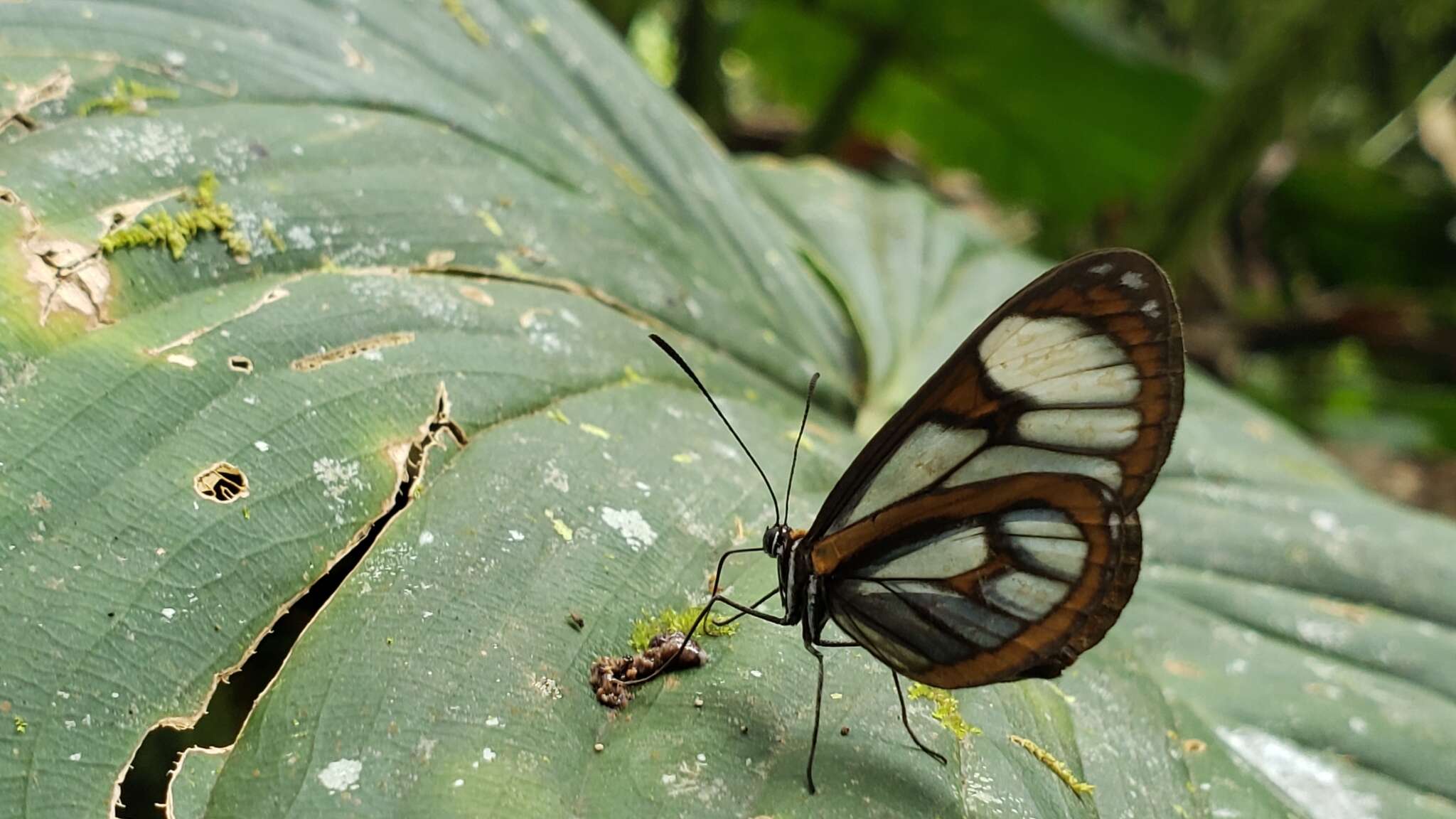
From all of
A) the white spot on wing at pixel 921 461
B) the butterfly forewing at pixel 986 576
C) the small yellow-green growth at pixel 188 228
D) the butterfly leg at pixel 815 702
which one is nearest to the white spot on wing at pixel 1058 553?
the butterfly forewing at pixel 986 576

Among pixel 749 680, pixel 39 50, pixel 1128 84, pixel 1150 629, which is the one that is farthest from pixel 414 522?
pixel 1128 84

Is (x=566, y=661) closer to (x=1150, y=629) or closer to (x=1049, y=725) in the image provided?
(x=1049, y=725)

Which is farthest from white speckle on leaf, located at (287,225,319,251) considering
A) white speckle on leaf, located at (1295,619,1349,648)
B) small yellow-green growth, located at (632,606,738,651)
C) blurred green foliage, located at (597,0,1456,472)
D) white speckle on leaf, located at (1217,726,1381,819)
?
blurred green foliage, located at (597,0,1456,472)

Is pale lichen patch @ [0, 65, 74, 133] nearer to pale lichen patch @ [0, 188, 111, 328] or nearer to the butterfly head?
pale lichen patch @ [0, 188, 111, 328]

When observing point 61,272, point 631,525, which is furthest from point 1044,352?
point 61,272

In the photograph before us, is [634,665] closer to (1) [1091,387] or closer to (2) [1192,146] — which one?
(1) [1091,387]
